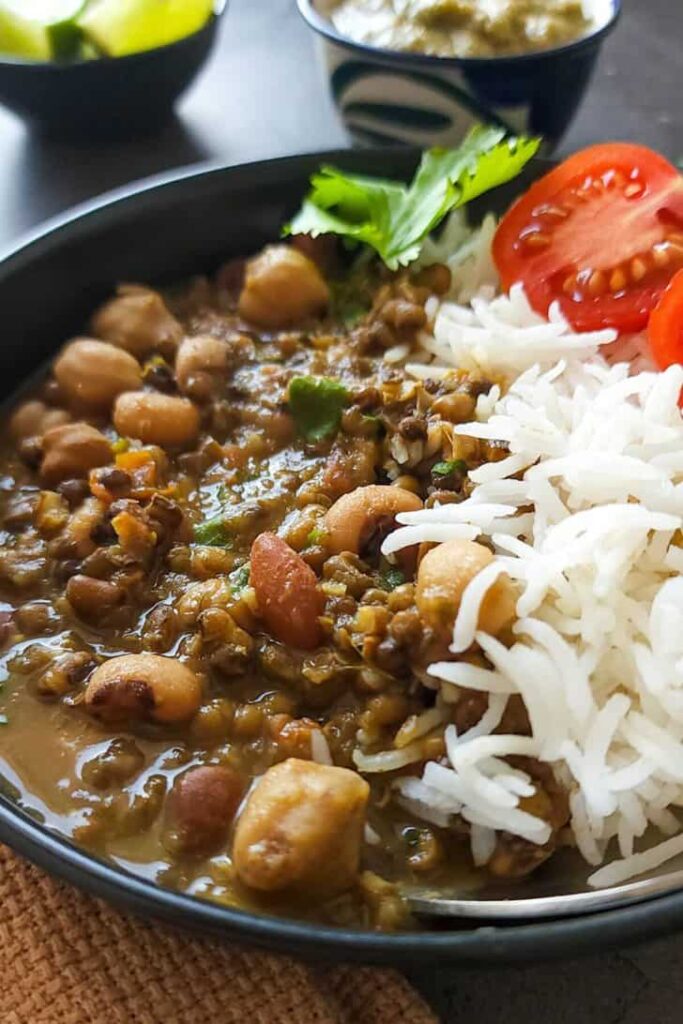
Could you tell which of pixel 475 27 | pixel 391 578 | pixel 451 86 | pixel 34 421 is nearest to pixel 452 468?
pixel 391 578

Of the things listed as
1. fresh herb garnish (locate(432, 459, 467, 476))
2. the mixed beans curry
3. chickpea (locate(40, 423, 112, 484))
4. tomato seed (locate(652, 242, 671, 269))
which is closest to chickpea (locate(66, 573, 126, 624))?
the mixed beans curry

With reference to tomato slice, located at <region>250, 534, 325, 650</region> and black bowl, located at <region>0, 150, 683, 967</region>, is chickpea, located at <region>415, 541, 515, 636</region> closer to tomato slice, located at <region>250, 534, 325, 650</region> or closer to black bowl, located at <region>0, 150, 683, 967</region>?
tomato slice, located at <region>250, 534, 325, 650</region>

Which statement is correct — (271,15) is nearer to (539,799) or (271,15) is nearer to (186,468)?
(186,468)

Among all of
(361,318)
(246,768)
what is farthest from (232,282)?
(246,768)

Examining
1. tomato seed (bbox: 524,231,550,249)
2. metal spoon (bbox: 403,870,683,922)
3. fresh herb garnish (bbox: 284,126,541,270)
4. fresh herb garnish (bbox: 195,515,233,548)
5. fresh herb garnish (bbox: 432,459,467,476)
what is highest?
fresh herb garnish (bbox: 284,126,541,270)

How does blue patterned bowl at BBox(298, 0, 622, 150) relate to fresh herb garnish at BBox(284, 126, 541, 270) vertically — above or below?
above

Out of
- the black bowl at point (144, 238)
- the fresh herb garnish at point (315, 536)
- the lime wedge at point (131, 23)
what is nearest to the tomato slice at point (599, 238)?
the black bowl at point (144, 238)

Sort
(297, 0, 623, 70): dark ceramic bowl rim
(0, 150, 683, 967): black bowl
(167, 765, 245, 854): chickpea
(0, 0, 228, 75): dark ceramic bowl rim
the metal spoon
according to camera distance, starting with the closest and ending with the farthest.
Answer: the metal spoon < (167, 765, 245, 854): chickpea < (0, 150, 683, 967): black bowl < (297, 0, 623, 70): dark ceramic bowl rim < (0, 0, 228, 75): dark ceramic bowl rim

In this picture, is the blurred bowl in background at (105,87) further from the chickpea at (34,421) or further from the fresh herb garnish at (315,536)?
the fresh herb garnish at (315,536)
